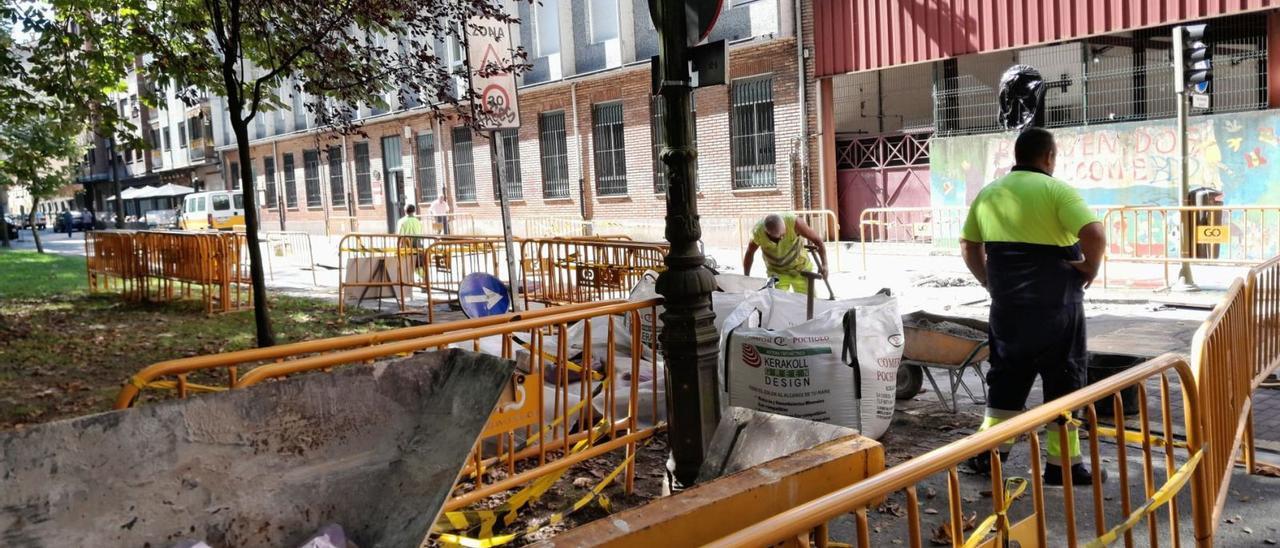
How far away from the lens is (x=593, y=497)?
496 centimetres

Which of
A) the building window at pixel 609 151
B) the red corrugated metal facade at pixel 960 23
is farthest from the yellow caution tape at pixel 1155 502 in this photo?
the building window at pixel 609 151

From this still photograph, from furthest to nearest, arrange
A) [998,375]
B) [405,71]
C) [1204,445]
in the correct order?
1. [405,71]
2. [998,375]
3. [1204,445]

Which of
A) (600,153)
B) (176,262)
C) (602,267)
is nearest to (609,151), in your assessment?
(600,153)

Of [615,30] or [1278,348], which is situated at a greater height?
[615,30]

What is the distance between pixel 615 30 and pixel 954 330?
779 inches

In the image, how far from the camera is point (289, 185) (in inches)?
1608

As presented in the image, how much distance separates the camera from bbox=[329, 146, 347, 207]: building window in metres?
36.6

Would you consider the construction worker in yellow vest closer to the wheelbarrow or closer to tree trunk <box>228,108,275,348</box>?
the wheelbarrow

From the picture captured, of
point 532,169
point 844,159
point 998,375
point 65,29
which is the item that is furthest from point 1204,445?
point 532,169

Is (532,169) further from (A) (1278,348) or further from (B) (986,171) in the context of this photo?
(A) (1278,348)

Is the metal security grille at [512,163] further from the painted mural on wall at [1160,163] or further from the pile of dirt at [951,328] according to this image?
the pile of dirt at [951,328]

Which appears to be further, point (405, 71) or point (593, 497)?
point (405, 71)

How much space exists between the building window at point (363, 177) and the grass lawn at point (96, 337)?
676 inches

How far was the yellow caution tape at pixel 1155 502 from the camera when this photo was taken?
8.44 feet
